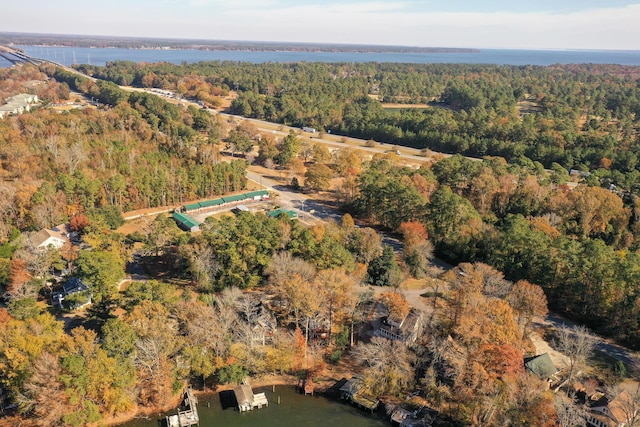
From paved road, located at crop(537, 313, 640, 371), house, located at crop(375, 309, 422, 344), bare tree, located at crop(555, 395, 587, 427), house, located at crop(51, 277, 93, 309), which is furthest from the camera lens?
house, located at crop(51, 277, 93, 309)

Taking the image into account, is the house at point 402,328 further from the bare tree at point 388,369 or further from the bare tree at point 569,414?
the bare tree at point 569,414

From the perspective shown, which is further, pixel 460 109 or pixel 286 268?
pixel 460 109

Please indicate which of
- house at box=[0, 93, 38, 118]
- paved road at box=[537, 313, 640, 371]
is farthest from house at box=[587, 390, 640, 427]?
house at box=[0, 93, 38, 118]

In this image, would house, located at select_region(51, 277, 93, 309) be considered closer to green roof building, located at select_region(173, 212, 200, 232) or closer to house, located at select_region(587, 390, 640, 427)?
green roof building, located at select_region(173, 212, 200, 232)

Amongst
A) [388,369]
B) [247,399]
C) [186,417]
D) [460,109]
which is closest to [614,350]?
[388,369]

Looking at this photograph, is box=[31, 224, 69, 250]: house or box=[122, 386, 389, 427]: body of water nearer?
box=[122, 386, 389, 427]: body of water

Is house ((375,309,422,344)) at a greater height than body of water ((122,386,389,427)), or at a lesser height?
greater

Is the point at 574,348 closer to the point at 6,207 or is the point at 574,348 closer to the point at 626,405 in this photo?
the point at 626,405
